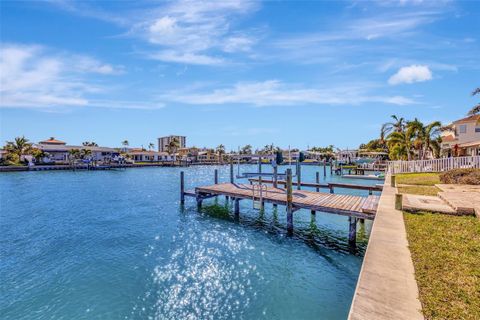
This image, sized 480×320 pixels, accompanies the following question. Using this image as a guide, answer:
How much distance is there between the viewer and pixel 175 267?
11.5 meters

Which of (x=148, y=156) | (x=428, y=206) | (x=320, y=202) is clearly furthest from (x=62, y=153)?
(x=428, y=206)

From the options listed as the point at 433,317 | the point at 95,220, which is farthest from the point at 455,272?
the point at 95,220

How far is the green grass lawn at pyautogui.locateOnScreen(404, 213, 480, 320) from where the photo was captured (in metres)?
4.18

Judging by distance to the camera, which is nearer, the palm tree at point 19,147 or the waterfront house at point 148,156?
the palm tree at point 19,147

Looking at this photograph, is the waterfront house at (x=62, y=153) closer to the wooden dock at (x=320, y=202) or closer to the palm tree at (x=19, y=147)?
the palm tree at (x=19, y=147)

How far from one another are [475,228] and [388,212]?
9.30 ft

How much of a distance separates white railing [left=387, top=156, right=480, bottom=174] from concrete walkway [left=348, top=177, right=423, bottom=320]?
2296 centimetres

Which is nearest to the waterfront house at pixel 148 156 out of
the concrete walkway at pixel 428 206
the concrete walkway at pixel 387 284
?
the concrete walkway at pixel 428 206

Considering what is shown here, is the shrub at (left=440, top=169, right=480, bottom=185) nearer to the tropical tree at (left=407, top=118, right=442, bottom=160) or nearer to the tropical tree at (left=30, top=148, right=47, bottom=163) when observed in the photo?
the tropical tree at (left=407, top=118, right=442, bottom=160)

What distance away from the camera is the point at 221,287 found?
31.7ft

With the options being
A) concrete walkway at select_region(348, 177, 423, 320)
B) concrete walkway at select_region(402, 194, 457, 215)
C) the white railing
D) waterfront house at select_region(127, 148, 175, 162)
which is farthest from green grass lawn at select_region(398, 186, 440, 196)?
waterfront house at select_region(127, 148, 175, 162)

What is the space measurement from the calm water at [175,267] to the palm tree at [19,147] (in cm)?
7131

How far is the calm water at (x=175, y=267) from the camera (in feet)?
28.0

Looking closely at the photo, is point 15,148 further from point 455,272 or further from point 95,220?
point 455,272
